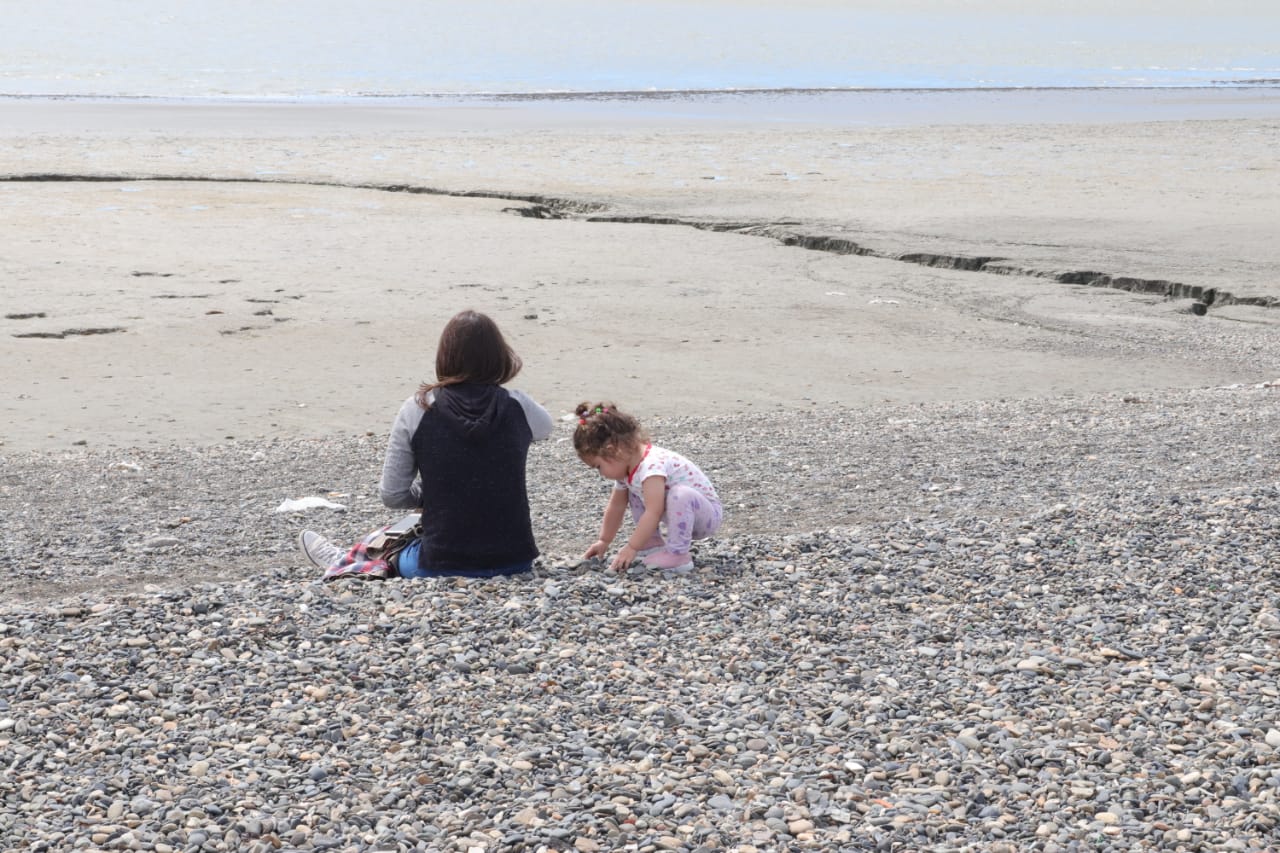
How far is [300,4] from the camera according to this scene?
163875 mm

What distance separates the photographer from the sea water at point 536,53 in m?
57.9

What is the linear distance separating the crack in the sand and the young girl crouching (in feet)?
35.9

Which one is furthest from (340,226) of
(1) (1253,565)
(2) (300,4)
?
(2) (300,4)

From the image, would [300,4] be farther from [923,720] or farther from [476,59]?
[923,720]

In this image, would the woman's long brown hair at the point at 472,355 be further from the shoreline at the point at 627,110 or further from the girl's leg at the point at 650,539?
the shoreline at the point at 627,110

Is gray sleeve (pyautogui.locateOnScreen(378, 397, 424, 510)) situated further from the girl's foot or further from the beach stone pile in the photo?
the girl's foot

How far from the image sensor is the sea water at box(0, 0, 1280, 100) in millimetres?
57938

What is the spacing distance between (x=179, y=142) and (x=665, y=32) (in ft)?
284

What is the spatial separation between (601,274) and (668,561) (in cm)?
1095

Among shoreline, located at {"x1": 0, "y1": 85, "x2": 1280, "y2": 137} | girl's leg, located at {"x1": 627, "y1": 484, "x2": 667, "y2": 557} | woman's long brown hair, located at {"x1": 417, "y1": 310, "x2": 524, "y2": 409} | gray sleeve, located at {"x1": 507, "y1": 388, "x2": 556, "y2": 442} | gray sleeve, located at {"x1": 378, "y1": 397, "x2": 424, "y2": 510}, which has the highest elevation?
shoreline, located at {"x1": 0, "y1": 85, "x2": 1280, "y2": 137}

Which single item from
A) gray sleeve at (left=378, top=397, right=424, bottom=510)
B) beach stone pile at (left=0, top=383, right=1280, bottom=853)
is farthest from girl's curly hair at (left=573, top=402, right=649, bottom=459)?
gray sleeve at (left=378, top=397, right=424, bottom=510)

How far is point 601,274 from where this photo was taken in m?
16.7

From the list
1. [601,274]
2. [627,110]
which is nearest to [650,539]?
[601,274]

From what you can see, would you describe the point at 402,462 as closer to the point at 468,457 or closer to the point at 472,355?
the point at 468,457
